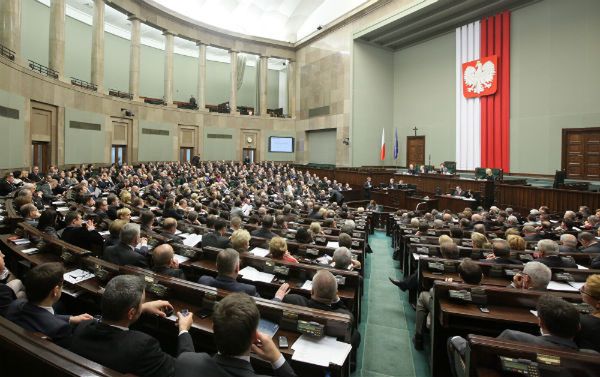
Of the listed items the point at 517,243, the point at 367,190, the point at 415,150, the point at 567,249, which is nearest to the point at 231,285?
the point at 517,243

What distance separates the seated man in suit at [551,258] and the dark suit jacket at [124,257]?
14.5 feet

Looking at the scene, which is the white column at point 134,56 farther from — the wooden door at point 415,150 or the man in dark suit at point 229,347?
the man in dark suit at point 229,347

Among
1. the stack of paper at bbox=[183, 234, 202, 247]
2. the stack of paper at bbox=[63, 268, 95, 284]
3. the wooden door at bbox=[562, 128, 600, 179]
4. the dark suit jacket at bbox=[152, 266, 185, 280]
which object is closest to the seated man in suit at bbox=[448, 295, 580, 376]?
the dark suit jacket at bbox=[152, 266, 185, 280]

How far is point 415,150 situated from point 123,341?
18.7 m

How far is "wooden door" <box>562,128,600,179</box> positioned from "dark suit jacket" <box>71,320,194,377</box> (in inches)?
596

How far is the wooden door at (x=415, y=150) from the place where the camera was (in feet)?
60.4

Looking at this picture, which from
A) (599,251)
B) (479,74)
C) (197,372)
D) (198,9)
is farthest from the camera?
(198,9)

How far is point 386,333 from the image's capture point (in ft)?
13.2

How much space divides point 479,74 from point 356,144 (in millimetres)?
6709

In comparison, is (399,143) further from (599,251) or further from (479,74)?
(599,251)

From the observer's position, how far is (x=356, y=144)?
19141 mm

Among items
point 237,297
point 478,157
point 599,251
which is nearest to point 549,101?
point 478,157

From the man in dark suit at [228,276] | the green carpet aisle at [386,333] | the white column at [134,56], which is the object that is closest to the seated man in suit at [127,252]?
the man in dark suit at [228,276]

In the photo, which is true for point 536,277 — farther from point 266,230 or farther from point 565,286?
point 266,230
